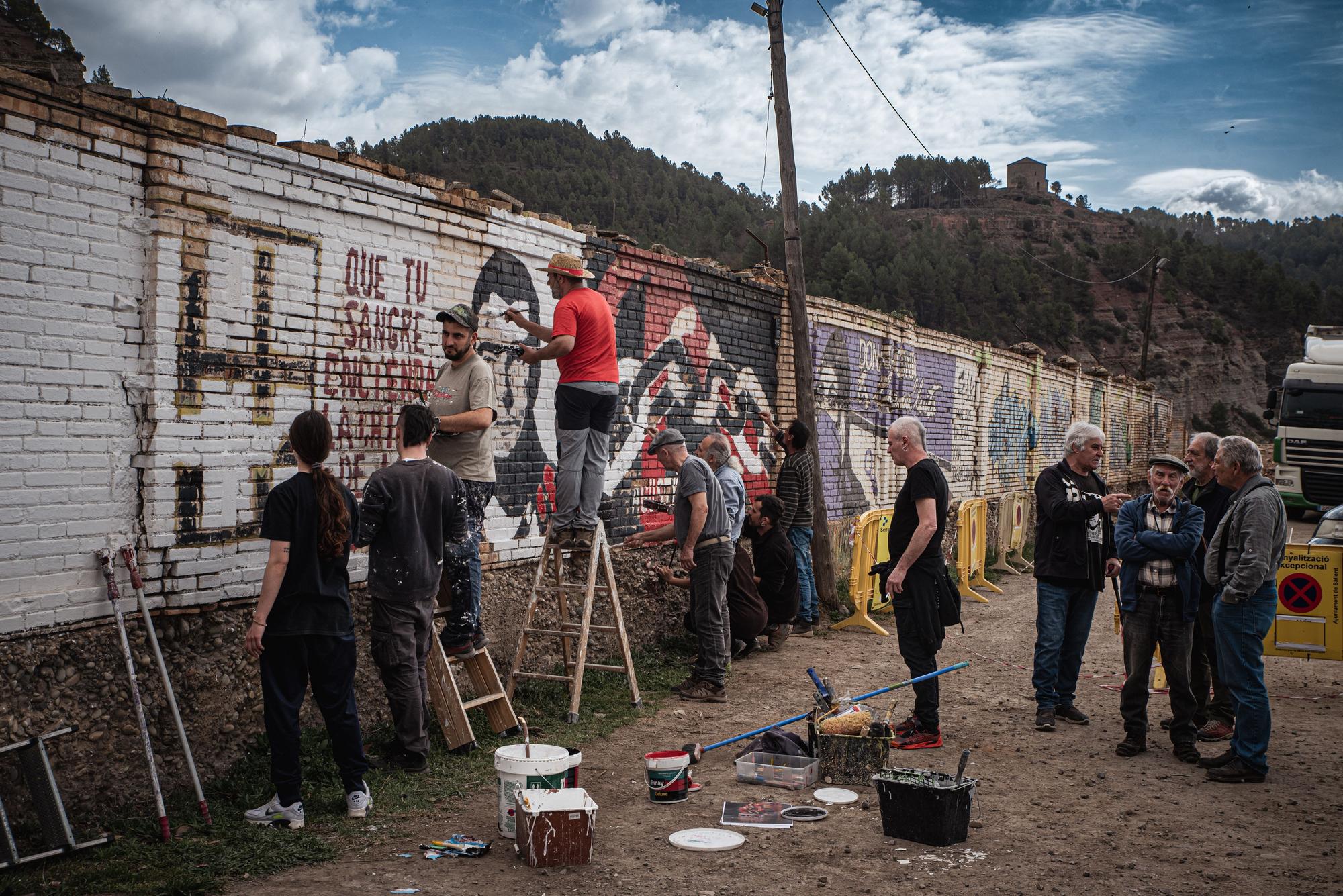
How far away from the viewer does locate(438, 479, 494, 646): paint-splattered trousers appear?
5879 millimetres

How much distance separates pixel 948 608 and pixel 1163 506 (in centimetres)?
153

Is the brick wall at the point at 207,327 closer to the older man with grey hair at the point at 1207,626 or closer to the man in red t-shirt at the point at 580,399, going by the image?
the man in red t-shirt at the point at 580,399

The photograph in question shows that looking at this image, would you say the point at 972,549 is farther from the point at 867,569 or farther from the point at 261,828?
the point at 261,828

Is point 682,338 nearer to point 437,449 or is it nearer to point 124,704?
point 437,449

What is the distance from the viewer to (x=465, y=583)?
19.5 feet

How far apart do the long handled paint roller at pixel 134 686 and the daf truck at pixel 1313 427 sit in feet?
68.4

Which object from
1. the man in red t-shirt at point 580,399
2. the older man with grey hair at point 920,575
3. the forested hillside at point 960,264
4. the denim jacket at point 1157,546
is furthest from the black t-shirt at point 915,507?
the forested hillside at point 960,264

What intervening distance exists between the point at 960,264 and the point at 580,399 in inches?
2318

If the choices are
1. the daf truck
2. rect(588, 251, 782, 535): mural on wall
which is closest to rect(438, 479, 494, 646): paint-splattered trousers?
rect(588, 251, 782, 535): mural on wall

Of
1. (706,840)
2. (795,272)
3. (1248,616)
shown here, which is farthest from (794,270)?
(706,840)

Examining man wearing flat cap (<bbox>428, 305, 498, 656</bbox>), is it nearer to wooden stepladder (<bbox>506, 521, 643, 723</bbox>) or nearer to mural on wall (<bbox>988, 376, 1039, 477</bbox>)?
wooden stepladder (<bbox>506, 521, 643, 723</bbox>)

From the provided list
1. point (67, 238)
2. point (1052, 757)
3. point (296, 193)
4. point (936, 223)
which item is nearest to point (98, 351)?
point (67, 238)

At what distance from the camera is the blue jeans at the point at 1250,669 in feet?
17.8

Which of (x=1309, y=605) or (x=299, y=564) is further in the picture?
(x=1309, y=605)
